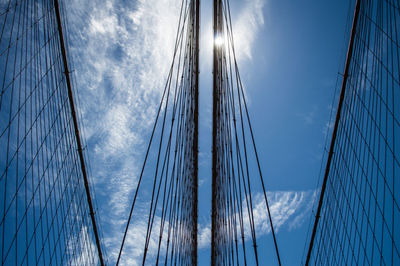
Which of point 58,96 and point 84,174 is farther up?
point 58,96

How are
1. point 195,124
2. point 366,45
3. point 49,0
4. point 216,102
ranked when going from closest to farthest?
1. point 366,45
2. point 49,0
3. point 216,102
4. point 195,124

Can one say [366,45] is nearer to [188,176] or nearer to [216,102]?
[216,102]

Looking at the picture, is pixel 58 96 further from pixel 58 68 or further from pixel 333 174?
pixel 333 174

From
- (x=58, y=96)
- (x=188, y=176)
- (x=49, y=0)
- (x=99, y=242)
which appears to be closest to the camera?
(x=49, y=0)

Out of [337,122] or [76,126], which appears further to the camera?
[76,126]

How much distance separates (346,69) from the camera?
6.27 m

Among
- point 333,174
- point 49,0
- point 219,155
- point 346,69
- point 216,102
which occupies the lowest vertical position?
point 333,174

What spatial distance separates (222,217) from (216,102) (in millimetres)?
Answer: 3911

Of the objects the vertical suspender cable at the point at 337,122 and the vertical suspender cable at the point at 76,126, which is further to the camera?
the vertical suspender cable at the point at 76,126

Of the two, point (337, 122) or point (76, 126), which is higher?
point (76, 126)

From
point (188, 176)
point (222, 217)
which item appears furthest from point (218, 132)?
point (222, 217)

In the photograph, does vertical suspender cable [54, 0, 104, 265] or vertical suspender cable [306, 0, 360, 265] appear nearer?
vertical suspender cable [306, 0, 360, 265]

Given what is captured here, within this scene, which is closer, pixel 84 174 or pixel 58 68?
pixel 58 68

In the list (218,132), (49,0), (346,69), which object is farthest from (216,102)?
(49,0)
